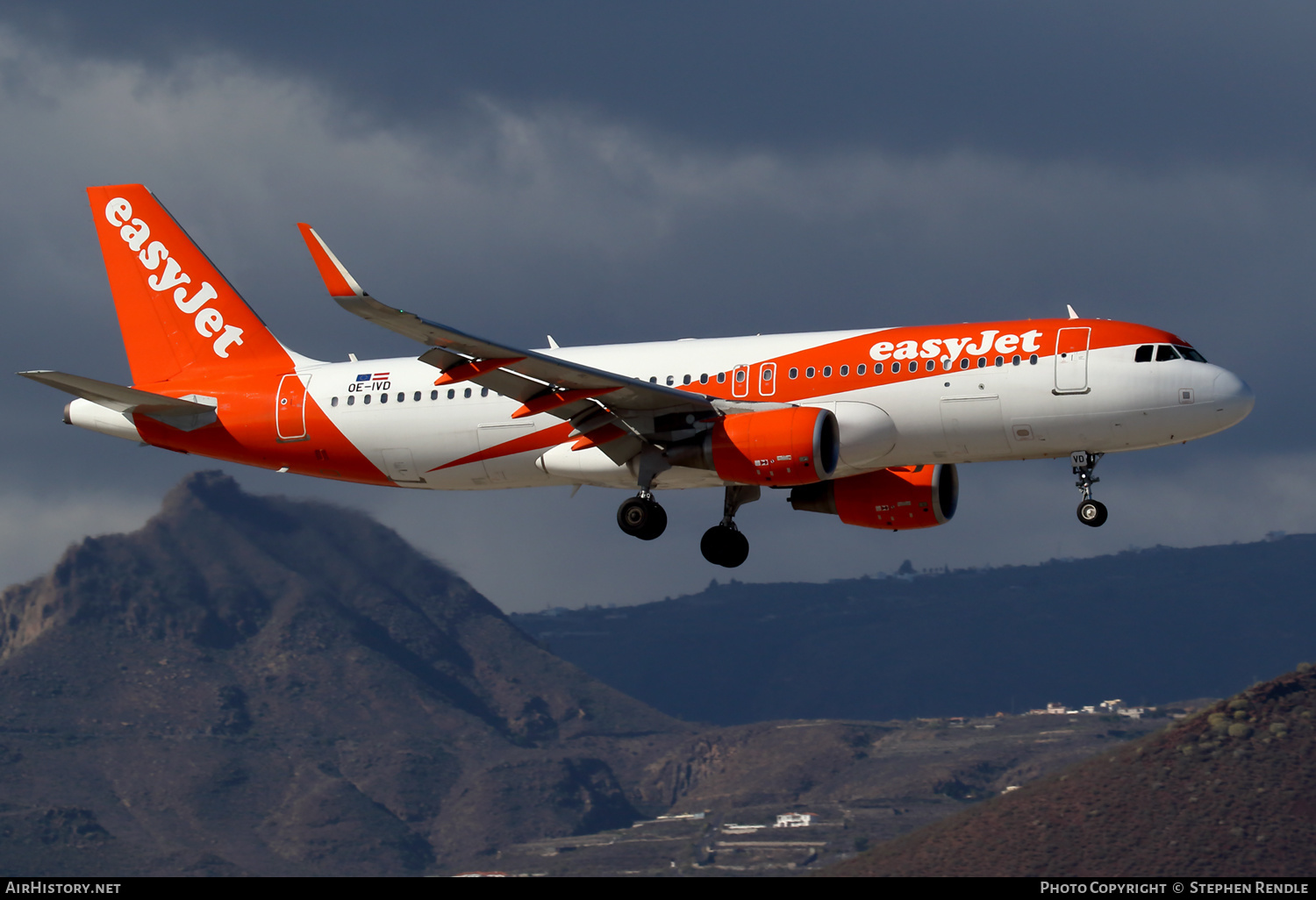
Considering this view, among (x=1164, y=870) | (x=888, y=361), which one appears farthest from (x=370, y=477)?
(x=1164, y=870)

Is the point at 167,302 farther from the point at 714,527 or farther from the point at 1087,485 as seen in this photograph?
the point at 1087,485

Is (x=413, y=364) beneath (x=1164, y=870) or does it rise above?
above

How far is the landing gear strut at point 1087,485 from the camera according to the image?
148ft

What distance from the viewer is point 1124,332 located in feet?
147

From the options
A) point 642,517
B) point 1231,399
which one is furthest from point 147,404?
point 1231,399

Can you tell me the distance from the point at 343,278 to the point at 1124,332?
69.6 feet

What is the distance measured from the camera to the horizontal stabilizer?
4991 centimetres

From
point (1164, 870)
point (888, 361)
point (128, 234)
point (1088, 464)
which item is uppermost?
point (128, 234)

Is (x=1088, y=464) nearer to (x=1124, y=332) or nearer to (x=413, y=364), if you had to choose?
(x=1124, y=332)

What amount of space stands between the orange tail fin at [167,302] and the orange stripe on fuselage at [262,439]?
67.1 inches

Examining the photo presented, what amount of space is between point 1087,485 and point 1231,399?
4.52 metres

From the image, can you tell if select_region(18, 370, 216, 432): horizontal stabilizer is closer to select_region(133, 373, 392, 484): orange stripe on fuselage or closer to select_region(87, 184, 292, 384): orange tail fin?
select_region(133, 373, 392, 484): orange stripe on fuselage

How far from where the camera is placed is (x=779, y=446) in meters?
44.3
